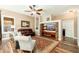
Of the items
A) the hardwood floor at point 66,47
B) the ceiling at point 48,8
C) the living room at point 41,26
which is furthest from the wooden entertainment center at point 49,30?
the ceiling at point 48,8

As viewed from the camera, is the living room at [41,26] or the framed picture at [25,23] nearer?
the living room at [41,26]

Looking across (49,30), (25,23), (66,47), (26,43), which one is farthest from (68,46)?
(25,23)

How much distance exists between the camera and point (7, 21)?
232cm

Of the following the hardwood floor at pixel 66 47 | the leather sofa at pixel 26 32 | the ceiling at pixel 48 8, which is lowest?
the hardwood floor at pixel 66 47

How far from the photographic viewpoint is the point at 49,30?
7.87 ft

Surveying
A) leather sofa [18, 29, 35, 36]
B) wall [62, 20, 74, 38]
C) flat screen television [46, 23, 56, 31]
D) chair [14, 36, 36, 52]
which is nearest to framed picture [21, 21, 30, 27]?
leather sofa [18, 29, 35, 36]

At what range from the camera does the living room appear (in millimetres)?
2291

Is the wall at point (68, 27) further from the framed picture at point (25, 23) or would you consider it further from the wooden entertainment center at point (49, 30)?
the framed picture at point (25, 23)

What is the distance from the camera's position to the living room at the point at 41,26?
229 cm

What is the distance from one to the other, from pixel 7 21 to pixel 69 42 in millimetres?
1306

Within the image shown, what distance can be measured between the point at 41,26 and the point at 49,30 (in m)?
0.19

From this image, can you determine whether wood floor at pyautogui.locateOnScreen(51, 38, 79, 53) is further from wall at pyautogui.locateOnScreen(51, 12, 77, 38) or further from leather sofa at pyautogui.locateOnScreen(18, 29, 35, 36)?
leather sofa at pyautogui.locateOnScreen(18, 29, 35, 36)

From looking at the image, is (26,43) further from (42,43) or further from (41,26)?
(41,26)
